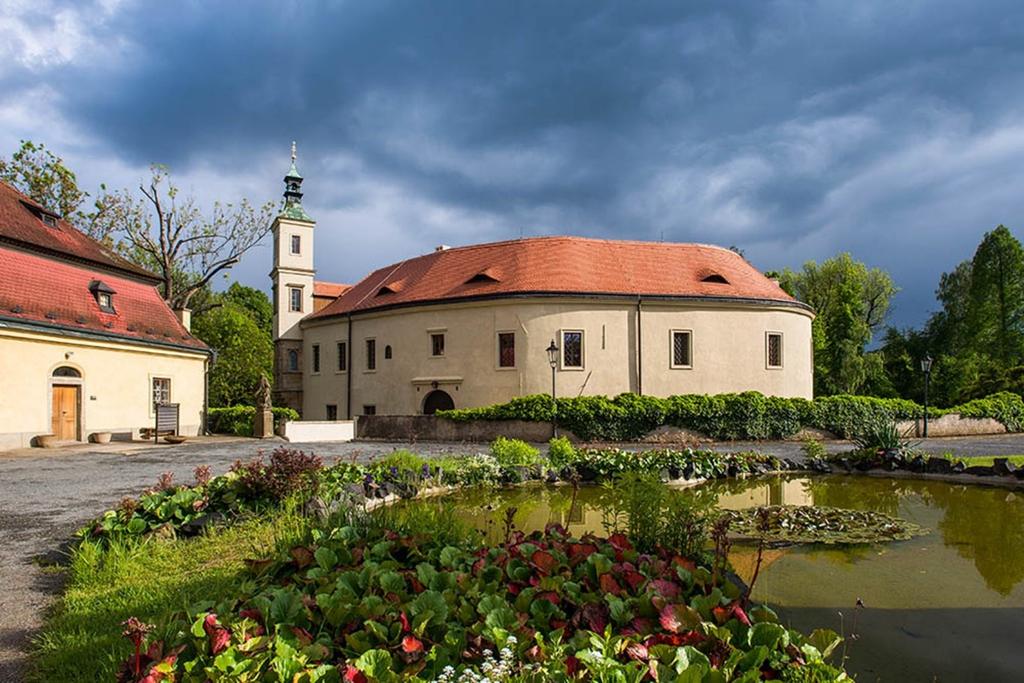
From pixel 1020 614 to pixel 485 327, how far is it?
23334 mm

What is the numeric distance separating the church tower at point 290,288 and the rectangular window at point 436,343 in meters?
11.7

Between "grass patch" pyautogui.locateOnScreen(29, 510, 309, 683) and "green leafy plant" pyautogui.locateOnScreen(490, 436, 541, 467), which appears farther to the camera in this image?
"green leafy plant" pyautogui.locateOnScreen(490, 436, 541, 467)

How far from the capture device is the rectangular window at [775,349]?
29.0 m

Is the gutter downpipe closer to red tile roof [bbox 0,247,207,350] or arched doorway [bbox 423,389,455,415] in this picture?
arched doorway [bbox 423,389,455,415]

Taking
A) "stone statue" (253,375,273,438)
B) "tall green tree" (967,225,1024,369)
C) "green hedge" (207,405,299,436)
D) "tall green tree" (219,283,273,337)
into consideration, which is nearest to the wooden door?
"stone statue" (253,375,273,438)

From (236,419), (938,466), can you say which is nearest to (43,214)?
(236,419)

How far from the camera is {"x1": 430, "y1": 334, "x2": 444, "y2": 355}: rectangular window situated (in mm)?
28859

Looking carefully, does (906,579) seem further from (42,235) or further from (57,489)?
(42,235)

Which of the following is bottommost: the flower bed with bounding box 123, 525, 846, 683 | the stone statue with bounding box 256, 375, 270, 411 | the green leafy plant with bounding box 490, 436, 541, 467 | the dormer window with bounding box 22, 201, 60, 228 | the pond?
the pond

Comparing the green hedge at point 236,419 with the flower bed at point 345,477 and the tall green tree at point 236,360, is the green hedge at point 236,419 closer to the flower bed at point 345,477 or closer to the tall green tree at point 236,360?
the tall green tree at point 236,360

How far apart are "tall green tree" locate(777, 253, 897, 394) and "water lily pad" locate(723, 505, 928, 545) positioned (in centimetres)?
4012

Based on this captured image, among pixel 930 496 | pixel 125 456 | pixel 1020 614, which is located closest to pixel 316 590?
pixel 1020 614

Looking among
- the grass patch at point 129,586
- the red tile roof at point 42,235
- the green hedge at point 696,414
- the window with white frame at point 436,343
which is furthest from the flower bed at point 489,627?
the window with white frame at point 436,343

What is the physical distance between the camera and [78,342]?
21.7 m
